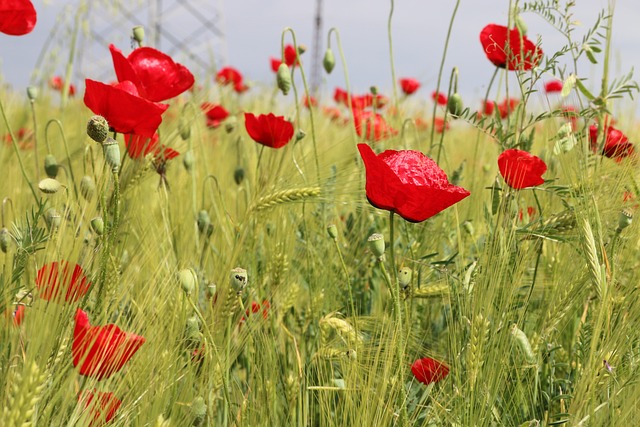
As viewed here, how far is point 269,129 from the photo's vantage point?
1295mm

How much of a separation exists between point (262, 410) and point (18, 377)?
287mm

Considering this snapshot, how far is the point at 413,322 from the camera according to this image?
113 cm

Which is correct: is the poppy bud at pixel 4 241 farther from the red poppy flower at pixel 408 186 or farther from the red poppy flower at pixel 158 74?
the red poppy flower at pixel 408 186

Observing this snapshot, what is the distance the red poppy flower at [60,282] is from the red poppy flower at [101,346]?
1.0 inches

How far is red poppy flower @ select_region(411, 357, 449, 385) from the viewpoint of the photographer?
0.92 metres

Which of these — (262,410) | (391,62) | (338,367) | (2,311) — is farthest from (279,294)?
(391,62)

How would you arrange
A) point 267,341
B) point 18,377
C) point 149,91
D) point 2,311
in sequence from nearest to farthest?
point 18,377, point 2,311, point 267,341, point 149,91

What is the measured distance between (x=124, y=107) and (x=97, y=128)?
0.11 metres

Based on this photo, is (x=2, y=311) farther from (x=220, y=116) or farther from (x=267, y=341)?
(x=220, y=116)

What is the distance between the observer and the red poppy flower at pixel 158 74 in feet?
3.65

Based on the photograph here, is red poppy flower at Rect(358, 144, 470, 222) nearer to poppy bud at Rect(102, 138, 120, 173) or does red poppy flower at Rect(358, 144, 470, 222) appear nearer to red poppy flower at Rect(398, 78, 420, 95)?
poppy bud at Rect(102, 138, 120, 173)

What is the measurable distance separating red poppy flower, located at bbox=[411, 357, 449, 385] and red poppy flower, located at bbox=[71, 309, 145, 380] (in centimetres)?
33

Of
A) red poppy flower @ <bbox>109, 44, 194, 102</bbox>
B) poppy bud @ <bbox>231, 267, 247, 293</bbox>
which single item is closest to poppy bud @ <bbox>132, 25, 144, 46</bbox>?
red poppy flower @ <bbox>109, 44, 194, 102</bbox>

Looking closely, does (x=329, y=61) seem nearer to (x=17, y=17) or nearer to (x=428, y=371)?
(x=17, y=17)
